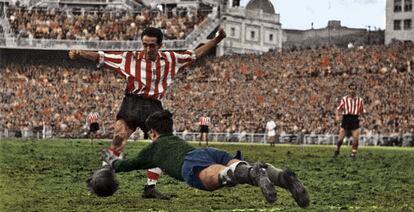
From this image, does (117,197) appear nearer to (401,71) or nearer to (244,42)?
(401,71)

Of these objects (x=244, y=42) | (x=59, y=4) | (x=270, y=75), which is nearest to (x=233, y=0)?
(x=244, y=42)

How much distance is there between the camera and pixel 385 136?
1775 inches

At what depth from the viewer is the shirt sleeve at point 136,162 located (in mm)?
8820

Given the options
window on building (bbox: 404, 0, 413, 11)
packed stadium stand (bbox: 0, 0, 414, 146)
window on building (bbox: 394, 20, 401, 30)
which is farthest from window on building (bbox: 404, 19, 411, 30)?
packed stadium stand (bbox: 0, 0, 414, 146)

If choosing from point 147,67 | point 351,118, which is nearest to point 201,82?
point 351,118

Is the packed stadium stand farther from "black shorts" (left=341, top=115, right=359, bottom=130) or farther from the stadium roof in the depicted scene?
the stadium roof

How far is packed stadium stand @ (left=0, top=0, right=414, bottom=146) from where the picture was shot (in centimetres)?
5062

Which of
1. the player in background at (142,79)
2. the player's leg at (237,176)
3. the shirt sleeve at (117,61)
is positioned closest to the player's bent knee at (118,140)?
the player in background at (142,79)

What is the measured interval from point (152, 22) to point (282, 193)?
2417 inches

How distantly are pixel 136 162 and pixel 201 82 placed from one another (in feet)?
173

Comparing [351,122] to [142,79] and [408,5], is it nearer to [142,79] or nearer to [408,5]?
[142,79]

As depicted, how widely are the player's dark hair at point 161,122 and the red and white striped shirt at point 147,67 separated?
3122mm

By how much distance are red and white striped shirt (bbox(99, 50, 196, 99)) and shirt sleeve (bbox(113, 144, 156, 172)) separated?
3224 millimetres

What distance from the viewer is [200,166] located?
8422 millimetres
